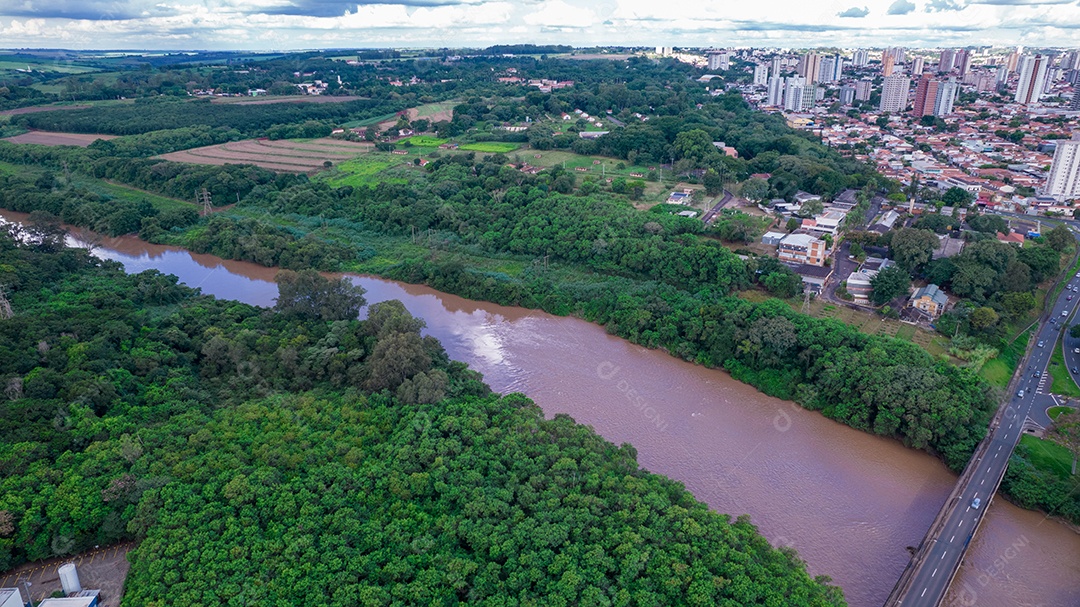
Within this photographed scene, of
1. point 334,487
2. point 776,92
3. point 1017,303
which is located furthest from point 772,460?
point 776,92

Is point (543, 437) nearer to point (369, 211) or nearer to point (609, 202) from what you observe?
point (609, 202)

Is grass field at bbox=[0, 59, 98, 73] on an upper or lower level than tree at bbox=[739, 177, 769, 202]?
upper

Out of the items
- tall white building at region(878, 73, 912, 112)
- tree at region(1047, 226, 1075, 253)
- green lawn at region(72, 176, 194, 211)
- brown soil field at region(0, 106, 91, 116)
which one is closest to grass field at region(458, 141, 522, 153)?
green lawn at region(72, 176, 194, 211)

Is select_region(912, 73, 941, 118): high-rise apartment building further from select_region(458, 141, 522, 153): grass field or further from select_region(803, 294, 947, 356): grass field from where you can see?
select_region(803, 294, 947, 356): grass field

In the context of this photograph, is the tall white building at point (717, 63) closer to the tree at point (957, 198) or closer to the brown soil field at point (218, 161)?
the tree at point (957, 198)

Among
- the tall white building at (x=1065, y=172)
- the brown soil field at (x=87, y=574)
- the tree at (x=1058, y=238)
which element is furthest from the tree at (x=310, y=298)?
the tall white building at (x=1065, y=172)

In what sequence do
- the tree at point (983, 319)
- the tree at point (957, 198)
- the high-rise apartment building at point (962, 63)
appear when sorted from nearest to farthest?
the tree at point (983, 319) < the tree at point (957, 198) < the high-rise apartment building at point (962, 63)

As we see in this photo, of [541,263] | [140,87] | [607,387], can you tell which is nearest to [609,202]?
[541,263]

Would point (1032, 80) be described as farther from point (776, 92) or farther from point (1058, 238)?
point (1058, 238)
